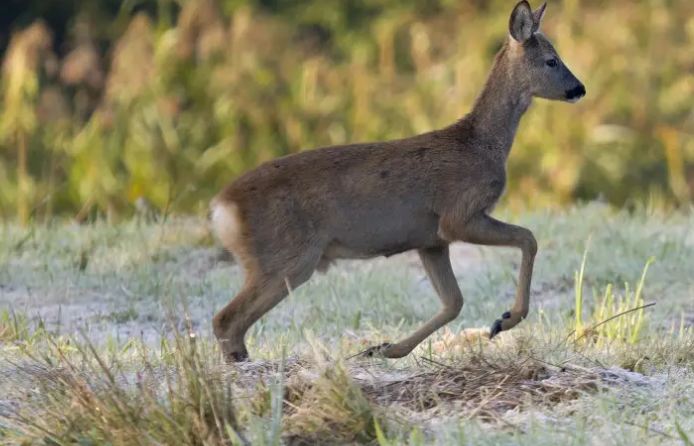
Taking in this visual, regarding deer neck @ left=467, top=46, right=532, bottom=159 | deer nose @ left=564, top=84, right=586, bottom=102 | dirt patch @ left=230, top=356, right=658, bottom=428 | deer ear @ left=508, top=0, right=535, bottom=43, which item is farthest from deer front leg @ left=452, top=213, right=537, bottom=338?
dirt patch @ left=230, top=356, right=658, bottom=428

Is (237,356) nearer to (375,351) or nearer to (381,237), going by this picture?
(375,351)

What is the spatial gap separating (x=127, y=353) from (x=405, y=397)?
1561mm

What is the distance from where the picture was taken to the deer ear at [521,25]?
7.08 meters

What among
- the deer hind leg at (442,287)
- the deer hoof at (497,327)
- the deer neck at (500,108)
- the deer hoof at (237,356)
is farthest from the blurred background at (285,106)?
the deer hoof at (497,327)

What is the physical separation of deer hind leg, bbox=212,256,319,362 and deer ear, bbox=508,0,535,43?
1.60 metres

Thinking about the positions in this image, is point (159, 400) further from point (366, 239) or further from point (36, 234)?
point (36, 234)

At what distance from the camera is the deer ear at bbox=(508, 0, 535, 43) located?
23.2ft

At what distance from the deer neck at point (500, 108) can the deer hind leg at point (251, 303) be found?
1105 mm

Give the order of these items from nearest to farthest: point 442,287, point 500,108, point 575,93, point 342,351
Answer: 1. point 342,351
2. point 442,287
3. point 500,108
4. point 575,93

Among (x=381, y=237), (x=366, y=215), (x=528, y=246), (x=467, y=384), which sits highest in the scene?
(x=366, y=215)

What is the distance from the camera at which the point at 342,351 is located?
17.7ft

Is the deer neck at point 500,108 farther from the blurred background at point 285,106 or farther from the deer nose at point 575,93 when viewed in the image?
the blurred background at point 285,106

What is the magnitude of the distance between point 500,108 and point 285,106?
653 centimetres

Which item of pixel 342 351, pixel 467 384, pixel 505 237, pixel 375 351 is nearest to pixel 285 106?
pixel 505 237
